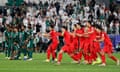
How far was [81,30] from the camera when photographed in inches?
1142

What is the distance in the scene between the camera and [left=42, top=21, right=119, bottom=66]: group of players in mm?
27703

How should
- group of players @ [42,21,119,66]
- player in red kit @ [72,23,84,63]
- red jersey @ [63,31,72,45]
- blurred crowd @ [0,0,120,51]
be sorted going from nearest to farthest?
1. group of players @ [42,21,119,66]
2. red jersey @ [63,31,72,45]
3. player in red kit @ [72,23,84,63]
4. blurred crowd @ [0,0,120,51]

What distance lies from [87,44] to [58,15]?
17.2 m

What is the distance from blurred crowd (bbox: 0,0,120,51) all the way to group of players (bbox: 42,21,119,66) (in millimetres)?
12307

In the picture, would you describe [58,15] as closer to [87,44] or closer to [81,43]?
[81,43]

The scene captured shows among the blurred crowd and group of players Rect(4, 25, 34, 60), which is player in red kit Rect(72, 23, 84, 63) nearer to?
group of players Rect(4, 25, 34, 60)

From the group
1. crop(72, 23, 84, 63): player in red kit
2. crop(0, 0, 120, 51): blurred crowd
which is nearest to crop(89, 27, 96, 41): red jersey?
crop(72, 23, 84, 63): player in red kit

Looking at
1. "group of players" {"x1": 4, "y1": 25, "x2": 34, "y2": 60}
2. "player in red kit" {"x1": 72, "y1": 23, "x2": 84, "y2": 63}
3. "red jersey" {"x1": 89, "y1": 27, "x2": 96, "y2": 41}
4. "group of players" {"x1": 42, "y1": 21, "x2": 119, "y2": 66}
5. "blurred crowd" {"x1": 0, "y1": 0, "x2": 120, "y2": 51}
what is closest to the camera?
"group of players" {"x1": 42, "y1": 21, "x2": 119, "y2": 66}

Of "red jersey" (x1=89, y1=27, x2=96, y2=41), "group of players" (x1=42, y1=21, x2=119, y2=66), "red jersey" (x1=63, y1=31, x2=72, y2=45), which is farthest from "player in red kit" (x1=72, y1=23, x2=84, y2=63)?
"red jersey" (x1=89, y1=27, x2=96, y2=41)

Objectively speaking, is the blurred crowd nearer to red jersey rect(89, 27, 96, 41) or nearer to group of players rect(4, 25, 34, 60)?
group of players rect(4, 25, 34, 60)

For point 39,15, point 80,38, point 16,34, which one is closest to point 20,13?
point 39,15

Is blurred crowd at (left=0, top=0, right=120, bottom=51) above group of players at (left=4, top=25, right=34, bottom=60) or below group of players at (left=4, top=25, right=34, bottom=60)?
above

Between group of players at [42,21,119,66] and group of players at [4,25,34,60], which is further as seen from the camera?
group of players at [4,25,34,60]

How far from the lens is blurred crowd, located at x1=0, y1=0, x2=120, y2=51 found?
42875 mm
